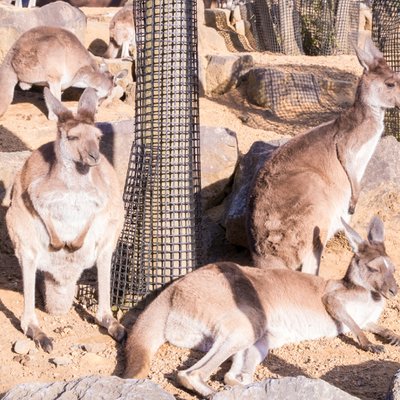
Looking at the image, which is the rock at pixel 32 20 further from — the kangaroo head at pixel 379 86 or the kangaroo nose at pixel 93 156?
the kangaroo nose at pixel 93 156

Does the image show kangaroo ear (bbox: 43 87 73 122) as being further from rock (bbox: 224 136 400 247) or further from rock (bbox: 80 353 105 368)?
rock (bbox: 224 136 400 247)

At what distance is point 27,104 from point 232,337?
26.2 ft

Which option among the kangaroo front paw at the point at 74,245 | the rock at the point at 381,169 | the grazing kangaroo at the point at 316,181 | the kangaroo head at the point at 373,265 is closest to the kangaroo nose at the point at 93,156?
the kangaroo front paw at the point at 74,245

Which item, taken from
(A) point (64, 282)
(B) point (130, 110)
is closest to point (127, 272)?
(A) point (64, 282)

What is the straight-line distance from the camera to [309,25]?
17438mm

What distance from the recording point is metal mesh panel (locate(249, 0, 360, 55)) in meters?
16.9

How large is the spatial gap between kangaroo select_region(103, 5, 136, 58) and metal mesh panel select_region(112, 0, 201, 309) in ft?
29.1

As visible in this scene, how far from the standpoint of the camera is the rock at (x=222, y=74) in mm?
13797

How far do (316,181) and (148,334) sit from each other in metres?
2.08

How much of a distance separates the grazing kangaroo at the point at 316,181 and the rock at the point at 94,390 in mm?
2684

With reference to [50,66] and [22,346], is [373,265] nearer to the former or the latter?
[22,346]

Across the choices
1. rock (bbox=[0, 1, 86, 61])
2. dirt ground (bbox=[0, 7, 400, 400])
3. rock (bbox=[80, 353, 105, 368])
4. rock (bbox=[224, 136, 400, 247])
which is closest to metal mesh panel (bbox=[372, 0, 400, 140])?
rock (bbox=[224, 136, 400, 247])

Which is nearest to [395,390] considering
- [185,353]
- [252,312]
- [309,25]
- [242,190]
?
[252,312]

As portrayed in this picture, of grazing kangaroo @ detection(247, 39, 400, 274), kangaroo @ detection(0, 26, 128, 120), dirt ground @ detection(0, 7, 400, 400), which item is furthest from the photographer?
kangaroo @ detection(0, 26, 128, 120)
